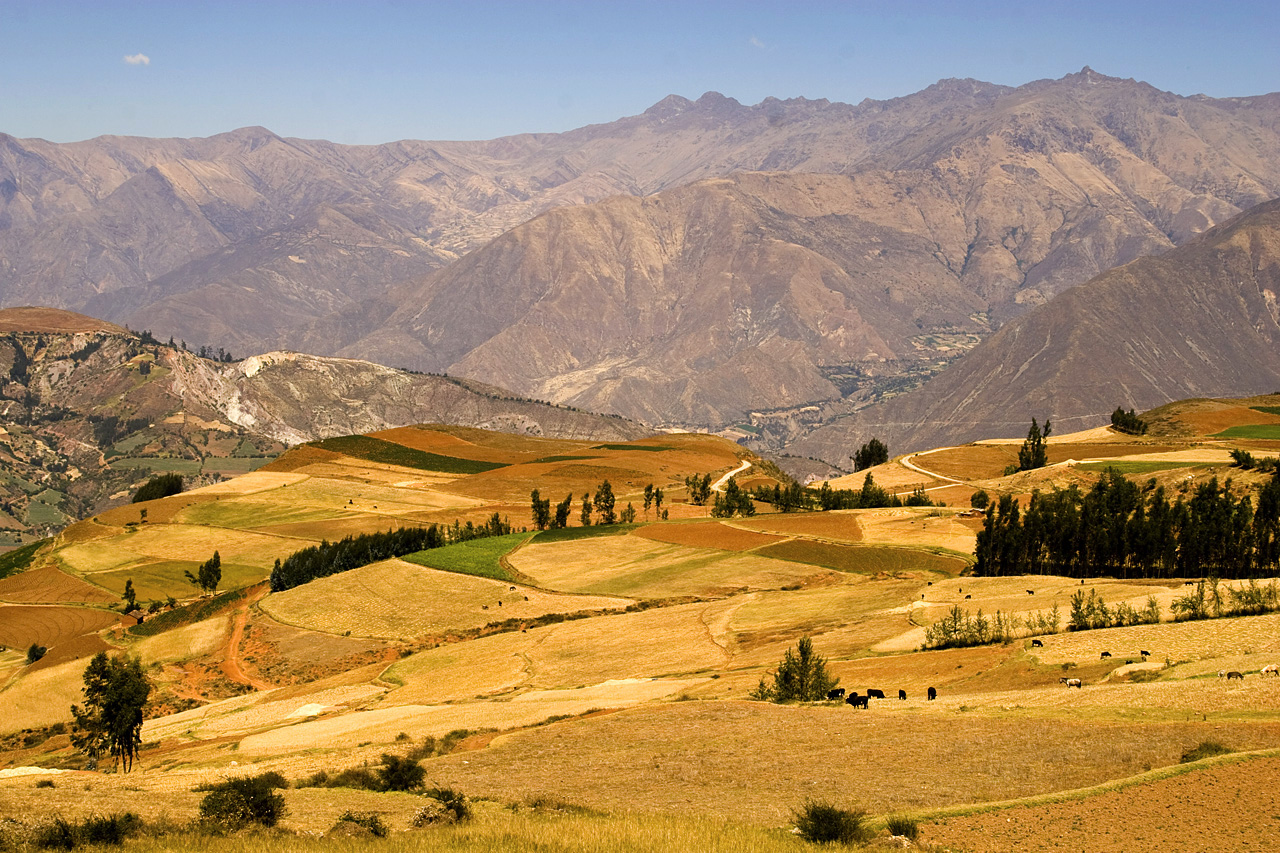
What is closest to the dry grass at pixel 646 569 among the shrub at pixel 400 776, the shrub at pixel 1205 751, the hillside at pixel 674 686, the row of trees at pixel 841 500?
the hillside at pixel 674 686

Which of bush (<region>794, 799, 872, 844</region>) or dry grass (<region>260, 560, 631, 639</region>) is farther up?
bush (<region>794, 799, 872, 844</region>)

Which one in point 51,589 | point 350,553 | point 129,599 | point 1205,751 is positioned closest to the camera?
point 1205,751

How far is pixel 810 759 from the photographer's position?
42.1 m

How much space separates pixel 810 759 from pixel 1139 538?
237 ft

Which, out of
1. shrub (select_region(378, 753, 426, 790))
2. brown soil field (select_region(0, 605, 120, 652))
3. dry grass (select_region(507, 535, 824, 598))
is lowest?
brown soil field (select_region(0, 605, 120, 652))

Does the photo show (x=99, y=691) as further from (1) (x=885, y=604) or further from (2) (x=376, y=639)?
(1) (x=885, y=604)

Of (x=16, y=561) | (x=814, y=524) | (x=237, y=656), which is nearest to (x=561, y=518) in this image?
(x=814, y=524)

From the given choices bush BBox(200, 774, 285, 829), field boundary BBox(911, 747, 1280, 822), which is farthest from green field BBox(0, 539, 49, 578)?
field boundary BBox(911, 747, 1280, 822)

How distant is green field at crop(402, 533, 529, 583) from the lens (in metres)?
132

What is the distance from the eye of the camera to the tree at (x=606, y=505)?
173000 mm

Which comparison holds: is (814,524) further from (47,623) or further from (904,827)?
(904,827)

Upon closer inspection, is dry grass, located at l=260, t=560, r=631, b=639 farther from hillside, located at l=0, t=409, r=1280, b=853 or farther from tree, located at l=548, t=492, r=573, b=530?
tree, located at l=548, t=492, r=573, b=530

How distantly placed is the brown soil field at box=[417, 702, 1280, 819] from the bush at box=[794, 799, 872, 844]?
101 inches

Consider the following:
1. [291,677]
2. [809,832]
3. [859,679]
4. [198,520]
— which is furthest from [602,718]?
[198,520]
